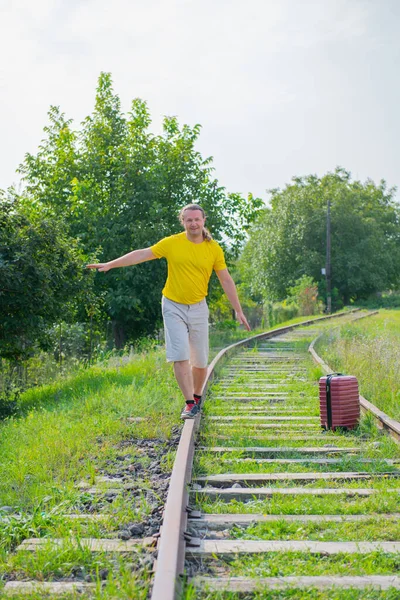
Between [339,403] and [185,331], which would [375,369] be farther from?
[185,331]

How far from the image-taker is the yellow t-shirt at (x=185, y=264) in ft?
19.4

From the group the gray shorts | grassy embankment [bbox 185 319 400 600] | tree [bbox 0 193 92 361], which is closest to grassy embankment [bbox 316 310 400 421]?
grassy embankment [bbox 185 319 400 600]

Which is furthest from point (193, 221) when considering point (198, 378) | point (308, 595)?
point (308, 595)

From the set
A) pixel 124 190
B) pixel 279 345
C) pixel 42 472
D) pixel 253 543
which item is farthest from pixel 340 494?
pixel 124 190

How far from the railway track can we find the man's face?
1702 millimetres

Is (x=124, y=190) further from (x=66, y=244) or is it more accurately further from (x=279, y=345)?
(x=66, y=244)

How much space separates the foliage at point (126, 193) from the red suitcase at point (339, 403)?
13.4 meters

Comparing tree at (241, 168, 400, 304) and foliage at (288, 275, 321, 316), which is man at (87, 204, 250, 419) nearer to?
foliage at (288, 275, 321, 316)

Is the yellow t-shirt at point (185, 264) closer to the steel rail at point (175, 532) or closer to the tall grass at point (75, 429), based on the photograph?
the tall grass at point (75, 429)

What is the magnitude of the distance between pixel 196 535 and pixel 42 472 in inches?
61.8

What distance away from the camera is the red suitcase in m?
6.32

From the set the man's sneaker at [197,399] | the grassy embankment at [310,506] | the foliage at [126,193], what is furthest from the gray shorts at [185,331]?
the foliage at [126,193]

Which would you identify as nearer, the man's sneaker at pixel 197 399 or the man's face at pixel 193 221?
the man's face at pixel 193 221

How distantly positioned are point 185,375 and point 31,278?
5.01m
